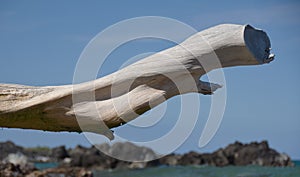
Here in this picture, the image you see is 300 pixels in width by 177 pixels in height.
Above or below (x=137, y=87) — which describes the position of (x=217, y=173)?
above

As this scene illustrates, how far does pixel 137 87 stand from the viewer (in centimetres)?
327

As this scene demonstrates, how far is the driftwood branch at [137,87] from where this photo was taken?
3.14m

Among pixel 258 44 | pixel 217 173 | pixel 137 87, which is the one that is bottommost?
pixel 137 87

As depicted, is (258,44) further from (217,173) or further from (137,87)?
(217,173)

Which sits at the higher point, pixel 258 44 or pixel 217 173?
pixel 217 173

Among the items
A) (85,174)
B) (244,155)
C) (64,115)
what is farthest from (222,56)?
(244,155)

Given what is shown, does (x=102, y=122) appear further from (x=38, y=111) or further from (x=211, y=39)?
(x=211, y=39)

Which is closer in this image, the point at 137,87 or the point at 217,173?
the point at 137,87

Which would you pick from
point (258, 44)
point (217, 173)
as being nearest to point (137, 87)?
point (258, 44)

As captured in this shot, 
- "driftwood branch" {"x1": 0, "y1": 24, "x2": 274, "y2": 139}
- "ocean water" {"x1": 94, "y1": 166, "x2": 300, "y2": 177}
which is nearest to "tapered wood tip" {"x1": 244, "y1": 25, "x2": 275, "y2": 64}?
"driftwood branch" {"x1": 0, "y1": 24, "x2": 274, "y2": 139}

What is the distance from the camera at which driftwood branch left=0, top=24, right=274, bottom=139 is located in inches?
124

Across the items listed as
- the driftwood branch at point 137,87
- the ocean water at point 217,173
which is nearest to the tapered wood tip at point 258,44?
the driftwood branch at point 137,87

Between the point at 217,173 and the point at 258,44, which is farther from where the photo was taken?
the point at 217,173

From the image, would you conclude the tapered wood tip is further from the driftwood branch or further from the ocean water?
the ocean water
